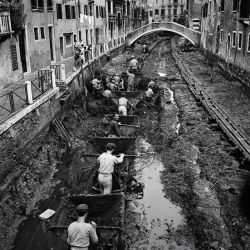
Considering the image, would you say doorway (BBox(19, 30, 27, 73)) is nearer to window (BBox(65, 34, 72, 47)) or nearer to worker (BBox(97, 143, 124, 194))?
window (BBox(65, 34, 72, 47))

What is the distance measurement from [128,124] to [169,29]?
4082cm

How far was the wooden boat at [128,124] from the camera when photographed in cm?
1369

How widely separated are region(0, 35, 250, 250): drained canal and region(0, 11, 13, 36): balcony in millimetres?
4510

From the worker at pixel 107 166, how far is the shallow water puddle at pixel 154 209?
1.30 meters

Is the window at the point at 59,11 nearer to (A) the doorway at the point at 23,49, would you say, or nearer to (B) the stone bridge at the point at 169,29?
(A) the doorway at the point at 23,49

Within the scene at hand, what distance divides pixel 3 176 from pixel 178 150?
20.7ft

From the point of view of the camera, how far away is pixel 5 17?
617 inches

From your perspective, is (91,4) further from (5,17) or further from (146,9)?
(146,9)

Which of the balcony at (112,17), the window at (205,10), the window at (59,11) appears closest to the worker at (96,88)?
the window at (59,11)

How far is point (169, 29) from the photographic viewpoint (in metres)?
52.3

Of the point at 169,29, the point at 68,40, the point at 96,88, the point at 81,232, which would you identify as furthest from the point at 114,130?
the point at 169,29

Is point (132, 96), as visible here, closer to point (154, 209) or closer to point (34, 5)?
point (34, 5)

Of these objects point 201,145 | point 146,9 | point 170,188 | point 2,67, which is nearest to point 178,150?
point 201,145

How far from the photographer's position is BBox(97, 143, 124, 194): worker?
829cm
